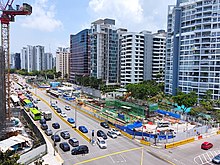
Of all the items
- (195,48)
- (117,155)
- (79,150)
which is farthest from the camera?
(195,48)

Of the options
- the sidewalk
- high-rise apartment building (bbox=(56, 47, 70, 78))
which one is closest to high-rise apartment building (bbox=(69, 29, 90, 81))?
high-rise apartment building (bbox=(56, 47, 70, 78))

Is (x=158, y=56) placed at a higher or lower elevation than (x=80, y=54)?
lower

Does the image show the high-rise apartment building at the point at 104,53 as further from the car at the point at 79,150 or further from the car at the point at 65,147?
the car at the point at 79,150

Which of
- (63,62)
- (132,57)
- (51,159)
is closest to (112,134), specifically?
(51,159)

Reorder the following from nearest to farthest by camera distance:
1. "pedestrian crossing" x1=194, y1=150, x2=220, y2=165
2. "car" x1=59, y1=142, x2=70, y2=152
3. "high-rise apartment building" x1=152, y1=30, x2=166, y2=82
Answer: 1. "pedestrian crossing" x1=194, y1=150, x2=220, y2=165
2. "car" x1=59, y1=142, x2=70, y2=152
3. "high-rise apartment building" x1=152, y1=30, x2=166, y2=82

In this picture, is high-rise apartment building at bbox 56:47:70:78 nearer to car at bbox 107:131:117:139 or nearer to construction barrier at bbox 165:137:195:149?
car at bbox 107:131:117:139

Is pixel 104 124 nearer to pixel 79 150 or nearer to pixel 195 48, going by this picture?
pixel 79 150
